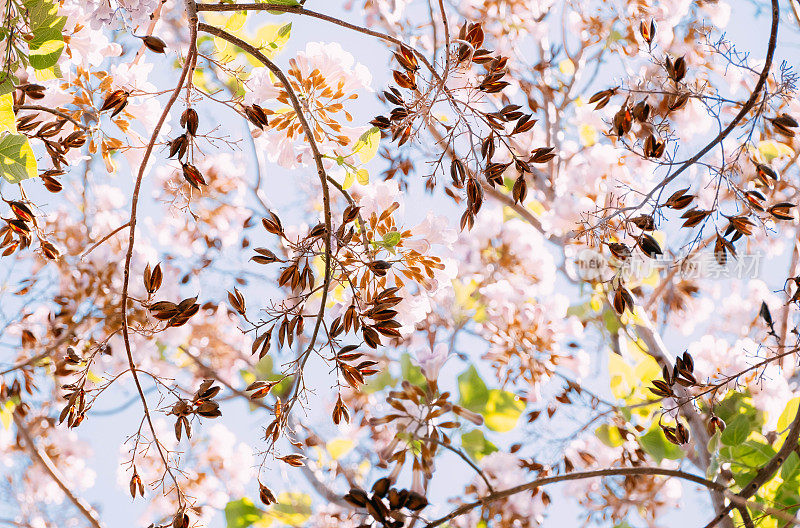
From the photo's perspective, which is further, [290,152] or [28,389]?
[28,389]

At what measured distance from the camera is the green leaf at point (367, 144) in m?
0.59

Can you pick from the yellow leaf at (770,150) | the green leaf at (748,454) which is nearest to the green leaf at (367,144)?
the green leaf at (748,454)

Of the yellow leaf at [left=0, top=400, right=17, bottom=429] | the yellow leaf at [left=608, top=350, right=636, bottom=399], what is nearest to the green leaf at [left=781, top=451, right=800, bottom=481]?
the yellow leaf at [left=608, top=350, right=636, bottom=399]

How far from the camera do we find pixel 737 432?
2.34ft

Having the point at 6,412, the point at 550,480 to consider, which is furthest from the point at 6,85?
the point at 6,412

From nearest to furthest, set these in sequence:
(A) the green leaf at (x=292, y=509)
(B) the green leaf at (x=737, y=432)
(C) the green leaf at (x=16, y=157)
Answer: (C) the green leaf at (x=16, y=157) → (B) the green leaf at (x=737, y=432) → (A) the green leaf at (x=292, y=509)

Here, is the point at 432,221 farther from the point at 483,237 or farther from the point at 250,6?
the point at 483,237

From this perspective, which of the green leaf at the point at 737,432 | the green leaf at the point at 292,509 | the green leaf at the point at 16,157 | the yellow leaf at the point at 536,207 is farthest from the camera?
the yellow leaf at the point at 536,207

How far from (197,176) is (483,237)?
32.7 inches

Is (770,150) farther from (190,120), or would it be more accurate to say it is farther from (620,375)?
(190,120)

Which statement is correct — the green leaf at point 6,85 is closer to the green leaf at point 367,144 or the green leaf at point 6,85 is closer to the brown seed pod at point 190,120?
the brown seed pod at point 190,120

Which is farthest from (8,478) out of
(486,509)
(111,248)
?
(486,509)

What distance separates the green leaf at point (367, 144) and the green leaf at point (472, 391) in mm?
407

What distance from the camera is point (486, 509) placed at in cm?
115
